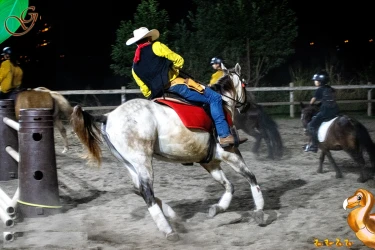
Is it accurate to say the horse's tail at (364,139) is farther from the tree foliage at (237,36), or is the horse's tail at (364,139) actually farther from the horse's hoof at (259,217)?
the tree foliage at (237,36)

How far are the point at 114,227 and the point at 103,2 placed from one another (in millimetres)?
30612

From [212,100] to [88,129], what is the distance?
154 cm

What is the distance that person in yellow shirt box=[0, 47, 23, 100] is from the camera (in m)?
12.6

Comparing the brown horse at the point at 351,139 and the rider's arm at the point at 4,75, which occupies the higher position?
the rider's arm at the point at 4,75

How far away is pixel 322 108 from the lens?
32.5ft

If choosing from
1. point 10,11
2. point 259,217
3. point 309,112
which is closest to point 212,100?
point 259,217

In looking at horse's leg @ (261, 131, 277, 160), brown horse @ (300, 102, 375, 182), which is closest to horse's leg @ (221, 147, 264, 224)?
brown horse @ (300, 102, 375, 182)

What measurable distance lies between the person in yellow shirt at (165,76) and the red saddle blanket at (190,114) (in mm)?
111

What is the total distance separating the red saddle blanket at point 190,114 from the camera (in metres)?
6.84

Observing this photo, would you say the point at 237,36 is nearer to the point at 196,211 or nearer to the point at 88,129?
the point at 196,211

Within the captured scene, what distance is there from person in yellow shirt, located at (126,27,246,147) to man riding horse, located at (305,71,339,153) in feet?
10.8

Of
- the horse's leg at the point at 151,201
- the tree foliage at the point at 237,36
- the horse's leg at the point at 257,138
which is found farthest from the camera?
the tree foliage at the point at 237,36

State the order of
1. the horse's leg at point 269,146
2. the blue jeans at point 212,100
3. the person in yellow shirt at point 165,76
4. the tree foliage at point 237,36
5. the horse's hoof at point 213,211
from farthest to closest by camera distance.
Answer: the tree foliage at point 237,36 → the horse's leg at point 269,146 → the horse's hoof at point 213,211 → the blue jeans at point 212,100 → the person in yellow shirt at point 165,76

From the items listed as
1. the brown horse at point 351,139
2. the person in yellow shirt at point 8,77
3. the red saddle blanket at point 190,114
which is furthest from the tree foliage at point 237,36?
the red saddle blanket at point 190,114
